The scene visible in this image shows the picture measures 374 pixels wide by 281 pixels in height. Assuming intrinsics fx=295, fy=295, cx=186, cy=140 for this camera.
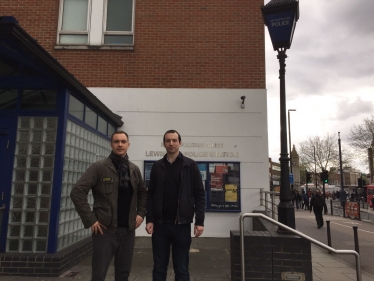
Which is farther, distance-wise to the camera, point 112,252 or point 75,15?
point 75,15

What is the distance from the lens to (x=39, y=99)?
545 centimetres

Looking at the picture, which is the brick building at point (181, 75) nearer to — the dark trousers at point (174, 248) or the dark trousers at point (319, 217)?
the dark trousers at point (174, 248)

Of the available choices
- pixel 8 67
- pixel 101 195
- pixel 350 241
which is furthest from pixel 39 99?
pixel 350 241

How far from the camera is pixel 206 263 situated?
18.7 feet

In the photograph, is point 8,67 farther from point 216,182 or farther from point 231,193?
point 231,193

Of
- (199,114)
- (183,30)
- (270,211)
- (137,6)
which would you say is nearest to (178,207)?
(270,211)

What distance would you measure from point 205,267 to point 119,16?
7551mm

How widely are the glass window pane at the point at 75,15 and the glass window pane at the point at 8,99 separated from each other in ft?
13.7

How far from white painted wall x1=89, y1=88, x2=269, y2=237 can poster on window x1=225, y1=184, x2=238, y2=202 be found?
0.20 metres

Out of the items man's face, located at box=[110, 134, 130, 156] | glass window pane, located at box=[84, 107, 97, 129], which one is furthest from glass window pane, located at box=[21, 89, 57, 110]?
man's face, located at box=[110, 134, 130, 156]

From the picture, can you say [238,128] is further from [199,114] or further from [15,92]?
[15,92]

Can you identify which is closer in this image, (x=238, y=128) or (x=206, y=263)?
(x=206, y=263)

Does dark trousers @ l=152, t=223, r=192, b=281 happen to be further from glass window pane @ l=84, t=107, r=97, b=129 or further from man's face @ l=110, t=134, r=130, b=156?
glass window pane @ l=84, t=107, r=97, b=129

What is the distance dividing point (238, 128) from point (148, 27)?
4070 mm
